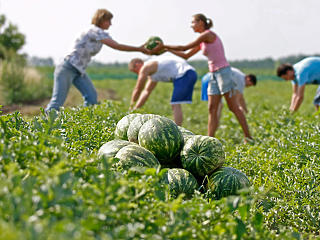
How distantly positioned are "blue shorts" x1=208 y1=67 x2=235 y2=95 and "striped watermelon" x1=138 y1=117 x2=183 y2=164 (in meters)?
2.82

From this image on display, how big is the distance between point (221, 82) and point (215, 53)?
492 millimetres

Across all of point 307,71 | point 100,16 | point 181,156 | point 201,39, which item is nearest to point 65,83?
point 100,16

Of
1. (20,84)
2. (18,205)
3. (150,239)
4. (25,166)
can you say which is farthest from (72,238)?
(20,84)

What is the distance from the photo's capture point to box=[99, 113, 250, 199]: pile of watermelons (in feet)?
8.53

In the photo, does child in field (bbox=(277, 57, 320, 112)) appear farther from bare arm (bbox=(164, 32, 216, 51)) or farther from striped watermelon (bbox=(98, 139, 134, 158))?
striped watermelon (bbox=(98, 139, 134, 158))

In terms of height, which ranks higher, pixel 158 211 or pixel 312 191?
pixel 158 211

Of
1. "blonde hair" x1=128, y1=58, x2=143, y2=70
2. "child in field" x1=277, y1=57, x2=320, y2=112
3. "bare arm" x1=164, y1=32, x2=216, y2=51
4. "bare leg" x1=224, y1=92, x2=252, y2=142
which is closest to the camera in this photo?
"bare arm" x1=164, y1=32, x2=216, y2=51

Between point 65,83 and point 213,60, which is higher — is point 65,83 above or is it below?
below

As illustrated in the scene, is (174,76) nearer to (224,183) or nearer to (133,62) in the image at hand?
(133,62)

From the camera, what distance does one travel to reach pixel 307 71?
23.0 ft

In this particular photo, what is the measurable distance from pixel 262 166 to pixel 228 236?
200cm

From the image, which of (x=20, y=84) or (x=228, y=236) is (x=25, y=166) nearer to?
(x=228, y=236)

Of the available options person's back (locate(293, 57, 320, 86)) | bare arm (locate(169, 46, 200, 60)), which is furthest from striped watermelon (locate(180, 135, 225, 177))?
person's back (locate(293, 57, 320, 86))

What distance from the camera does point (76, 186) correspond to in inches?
64.3
